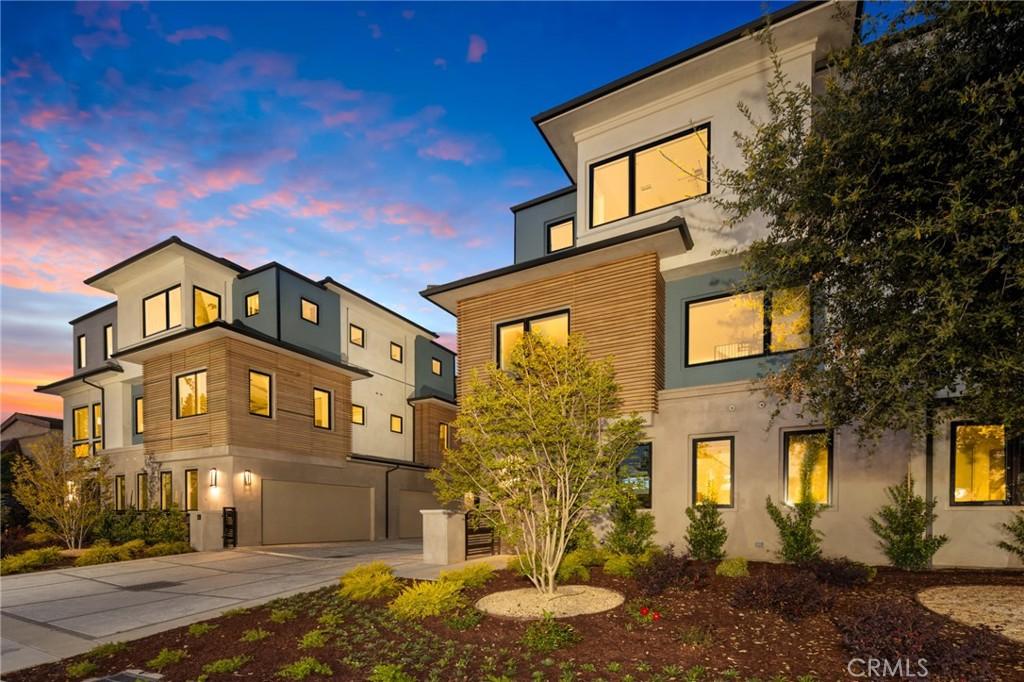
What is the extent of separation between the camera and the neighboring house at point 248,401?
19109mm

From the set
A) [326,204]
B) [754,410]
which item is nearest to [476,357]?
[754,410]

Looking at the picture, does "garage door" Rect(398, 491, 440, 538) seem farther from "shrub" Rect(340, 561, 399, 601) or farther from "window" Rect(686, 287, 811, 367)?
"window" Rect(686, 287, 811, 367)

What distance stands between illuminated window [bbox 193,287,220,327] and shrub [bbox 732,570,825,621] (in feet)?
71.8

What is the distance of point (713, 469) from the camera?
39.9 ft

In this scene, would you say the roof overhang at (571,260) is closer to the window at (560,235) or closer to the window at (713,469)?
the window at (560,235)

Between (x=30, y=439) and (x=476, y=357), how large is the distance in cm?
3583

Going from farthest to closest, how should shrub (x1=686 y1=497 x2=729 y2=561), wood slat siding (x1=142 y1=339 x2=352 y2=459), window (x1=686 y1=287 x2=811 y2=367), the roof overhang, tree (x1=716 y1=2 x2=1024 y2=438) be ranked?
wood slat siding (x1=142 y1=339 x2=352 y2=459), the roof overhang, window (x1=686 y1=287 x2=811 y2=367), shrub (x1=686 y1=497 x2=729 y2=561), tree (x1=716 y1=2 x2=1024 y2=438)

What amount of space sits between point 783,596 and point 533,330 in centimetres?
903

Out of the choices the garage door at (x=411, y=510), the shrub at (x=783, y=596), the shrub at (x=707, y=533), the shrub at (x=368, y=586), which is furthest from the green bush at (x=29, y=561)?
the shrub at (x=783, y=596)

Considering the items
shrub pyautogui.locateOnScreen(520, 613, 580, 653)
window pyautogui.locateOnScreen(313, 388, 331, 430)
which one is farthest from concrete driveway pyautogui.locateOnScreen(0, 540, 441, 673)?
window pyautogui.locateOnScreen(313, 388, 331, 430)

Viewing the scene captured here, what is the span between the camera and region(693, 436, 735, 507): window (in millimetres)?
11945

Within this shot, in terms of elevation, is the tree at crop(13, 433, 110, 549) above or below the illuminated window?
below

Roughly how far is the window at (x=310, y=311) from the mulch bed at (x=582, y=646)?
55.2ft

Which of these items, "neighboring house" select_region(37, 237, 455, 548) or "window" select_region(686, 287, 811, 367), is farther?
"neighboring house" select_region(37, 237, 455, 548)
